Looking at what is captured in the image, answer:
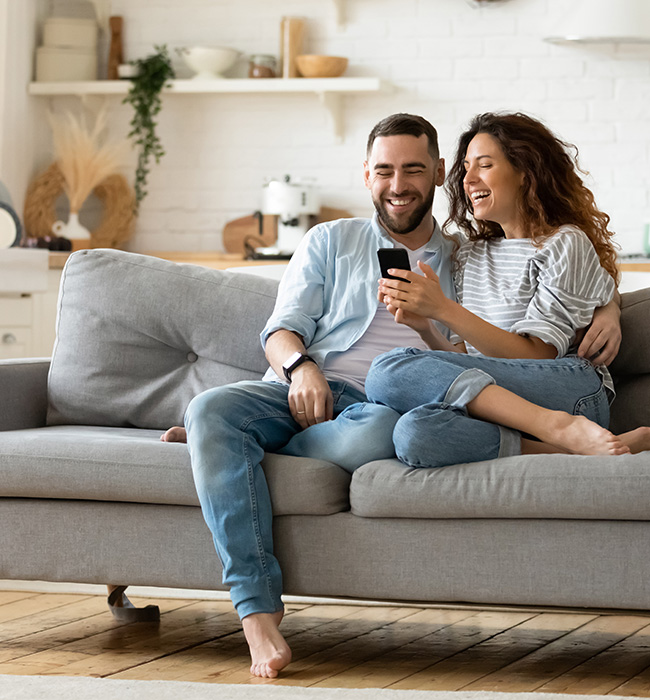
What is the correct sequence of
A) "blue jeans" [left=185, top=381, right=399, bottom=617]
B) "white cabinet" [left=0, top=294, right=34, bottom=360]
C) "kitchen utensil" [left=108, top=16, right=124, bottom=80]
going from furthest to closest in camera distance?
1. "kitchen utensil" [left=108, top=16, right=124, bottom=80]
2. "white cabinet" [left=0, top=294, right=34, bottom=360]
3. "blue jeans" [left=185, top=381, right=399, bottom=617]

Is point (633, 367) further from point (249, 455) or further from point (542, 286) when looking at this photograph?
point (249, 455)

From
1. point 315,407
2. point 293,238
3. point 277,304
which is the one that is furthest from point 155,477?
point 293,238

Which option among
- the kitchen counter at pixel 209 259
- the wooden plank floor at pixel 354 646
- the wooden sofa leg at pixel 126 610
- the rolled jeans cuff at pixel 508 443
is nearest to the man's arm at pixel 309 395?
the rolled jeans cuff at pixel 508 443

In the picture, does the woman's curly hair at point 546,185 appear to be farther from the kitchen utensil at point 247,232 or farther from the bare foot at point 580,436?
the kitchen utensil at point 247,232

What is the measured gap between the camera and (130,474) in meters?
2.02

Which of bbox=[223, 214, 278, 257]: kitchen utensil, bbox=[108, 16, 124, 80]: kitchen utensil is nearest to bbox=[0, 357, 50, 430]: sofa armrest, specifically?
bbox=[223, 214, 278, 257]: kitchen utensil

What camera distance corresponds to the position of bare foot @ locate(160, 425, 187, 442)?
217 cm

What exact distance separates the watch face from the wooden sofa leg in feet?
6.49

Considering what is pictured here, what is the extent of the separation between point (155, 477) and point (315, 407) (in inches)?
13.2

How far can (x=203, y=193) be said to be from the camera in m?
5.14

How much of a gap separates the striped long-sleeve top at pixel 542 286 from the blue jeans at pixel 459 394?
0.09 m

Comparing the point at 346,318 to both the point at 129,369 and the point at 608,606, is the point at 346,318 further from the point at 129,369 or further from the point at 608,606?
the point at 608,606

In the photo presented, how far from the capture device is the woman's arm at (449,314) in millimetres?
2082

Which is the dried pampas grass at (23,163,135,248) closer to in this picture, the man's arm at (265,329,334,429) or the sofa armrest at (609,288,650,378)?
the man's arm at (265,329,334,429)
